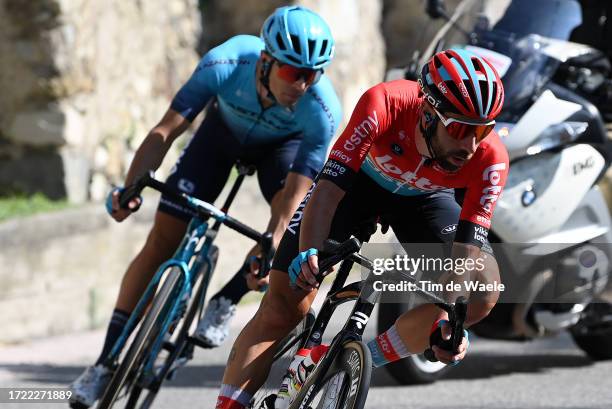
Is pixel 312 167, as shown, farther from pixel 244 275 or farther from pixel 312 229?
pixel 312 229

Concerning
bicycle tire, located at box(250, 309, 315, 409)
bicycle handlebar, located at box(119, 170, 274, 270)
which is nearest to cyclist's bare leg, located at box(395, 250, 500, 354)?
bicycle tire, located at box(250, 309, 315, 409)

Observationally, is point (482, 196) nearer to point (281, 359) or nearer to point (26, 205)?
point (281, 359)

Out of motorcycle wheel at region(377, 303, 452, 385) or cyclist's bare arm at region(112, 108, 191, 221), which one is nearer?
cyclist's bare arm at region(112, 108, 191, 221)

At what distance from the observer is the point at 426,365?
296 inches

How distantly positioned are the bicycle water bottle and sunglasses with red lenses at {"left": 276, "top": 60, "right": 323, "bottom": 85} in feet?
5.01

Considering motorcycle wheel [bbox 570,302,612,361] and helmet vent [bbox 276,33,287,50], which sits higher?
helmet vent [bbox 276,33,287,50]

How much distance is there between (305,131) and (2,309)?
3190 millimetres

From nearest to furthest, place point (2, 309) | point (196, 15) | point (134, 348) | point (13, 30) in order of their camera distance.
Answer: point (134, 348) → point (2, 309) → point (13, 30) → point (196, 15)

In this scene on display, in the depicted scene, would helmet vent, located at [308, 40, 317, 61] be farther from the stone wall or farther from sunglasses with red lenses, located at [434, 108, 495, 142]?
the stone wall

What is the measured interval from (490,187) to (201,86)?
6.19 ft

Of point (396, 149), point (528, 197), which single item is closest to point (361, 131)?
point (396, 149)

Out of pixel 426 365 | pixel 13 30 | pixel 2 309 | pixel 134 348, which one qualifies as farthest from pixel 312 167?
pixel 13 30

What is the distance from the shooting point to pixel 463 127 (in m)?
4.91

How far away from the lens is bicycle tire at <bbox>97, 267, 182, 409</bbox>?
6.15 m
